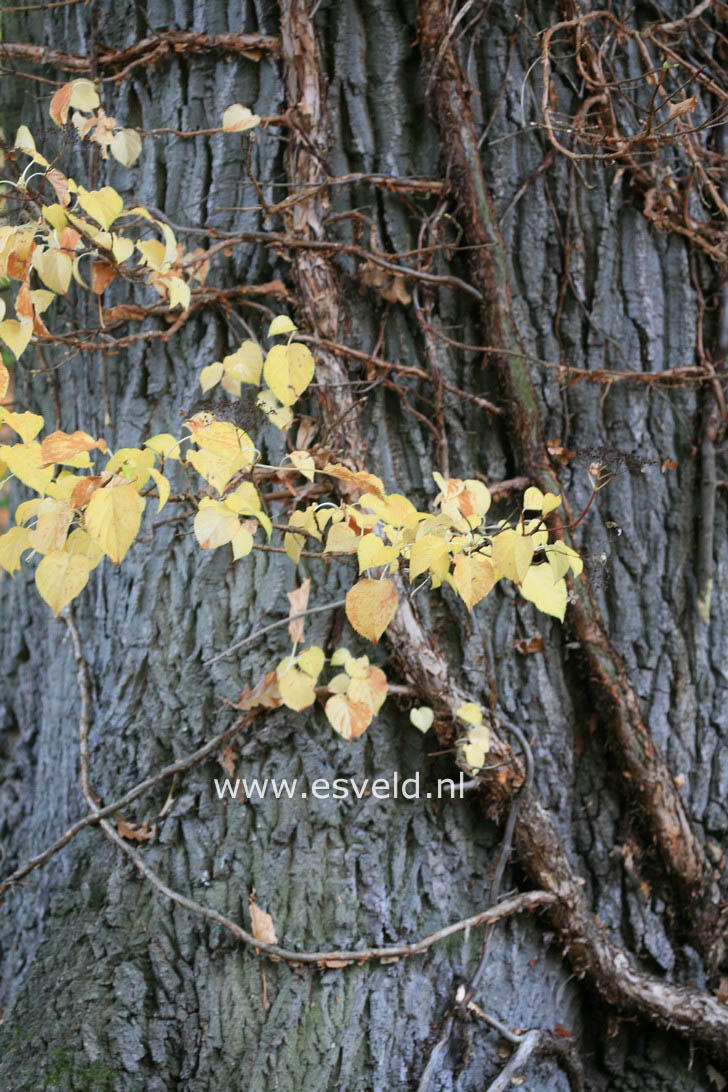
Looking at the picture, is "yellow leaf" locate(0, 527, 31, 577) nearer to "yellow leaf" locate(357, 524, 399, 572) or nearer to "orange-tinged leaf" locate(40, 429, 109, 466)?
"orange-tinged leaf" locate(40, 429, 109, 466)

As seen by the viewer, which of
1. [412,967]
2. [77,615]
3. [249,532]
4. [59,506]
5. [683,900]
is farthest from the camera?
[77,615]

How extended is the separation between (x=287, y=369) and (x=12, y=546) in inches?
19.8

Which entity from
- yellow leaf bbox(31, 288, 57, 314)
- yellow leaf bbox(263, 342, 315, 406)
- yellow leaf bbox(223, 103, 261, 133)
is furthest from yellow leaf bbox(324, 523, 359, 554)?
yellow leaf bbox(223, 103, 261, 133)

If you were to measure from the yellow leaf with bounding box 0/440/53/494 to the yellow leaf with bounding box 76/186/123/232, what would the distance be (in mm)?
417

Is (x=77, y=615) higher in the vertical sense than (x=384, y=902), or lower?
higher

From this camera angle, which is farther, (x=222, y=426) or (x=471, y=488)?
(x=471, y=488)

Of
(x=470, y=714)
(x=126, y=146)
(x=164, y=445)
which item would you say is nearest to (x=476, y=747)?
(x=470, y=714)

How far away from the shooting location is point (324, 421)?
1561 millimetres

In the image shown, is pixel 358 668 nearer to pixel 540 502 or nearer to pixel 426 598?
pixel 426 598

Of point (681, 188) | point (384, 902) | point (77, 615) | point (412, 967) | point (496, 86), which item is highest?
point (496, 86)

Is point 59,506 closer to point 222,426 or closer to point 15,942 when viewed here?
point 222,426

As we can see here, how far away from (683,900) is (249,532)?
1168 mm

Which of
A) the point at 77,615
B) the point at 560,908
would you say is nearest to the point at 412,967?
the point at 560,908

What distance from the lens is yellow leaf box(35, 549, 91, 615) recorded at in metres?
0.99
